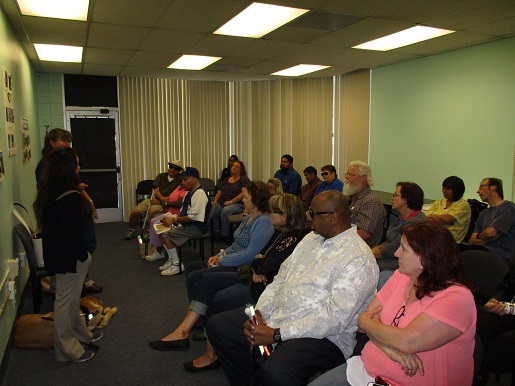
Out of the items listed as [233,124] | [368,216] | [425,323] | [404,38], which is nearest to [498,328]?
[425,323]

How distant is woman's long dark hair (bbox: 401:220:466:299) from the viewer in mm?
1628

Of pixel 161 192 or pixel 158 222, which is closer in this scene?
pixel 158 222

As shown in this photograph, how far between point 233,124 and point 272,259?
249 inches

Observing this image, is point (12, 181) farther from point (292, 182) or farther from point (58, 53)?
point (292, 182)

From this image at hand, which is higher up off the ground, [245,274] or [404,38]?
[404,38]

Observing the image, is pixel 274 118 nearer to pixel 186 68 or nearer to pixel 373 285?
pixel 186 68

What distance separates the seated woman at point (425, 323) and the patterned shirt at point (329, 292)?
A: 0.22m

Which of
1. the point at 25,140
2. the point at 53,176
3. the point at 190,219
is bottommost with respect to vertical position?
the point at 190,219

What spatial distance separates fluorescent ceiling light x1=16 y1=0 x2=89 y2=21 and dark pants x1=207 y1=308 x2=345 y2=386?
298 cm

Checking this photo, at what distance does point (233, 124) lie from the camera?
8.76m

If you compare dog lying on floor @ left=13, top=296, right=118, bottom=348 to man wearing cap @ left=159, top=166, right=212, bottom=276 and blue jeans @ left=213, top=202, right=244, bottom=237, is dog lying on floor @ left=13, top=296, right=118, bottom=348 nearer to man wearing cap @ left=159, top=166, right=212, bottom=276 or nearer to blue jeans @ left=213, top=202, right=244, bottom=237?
man wearing cap @ left=159, top=166, right=212, bottom=276

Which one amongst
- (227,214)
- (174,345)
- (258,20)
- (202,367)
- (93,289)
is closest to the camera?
(202,367)

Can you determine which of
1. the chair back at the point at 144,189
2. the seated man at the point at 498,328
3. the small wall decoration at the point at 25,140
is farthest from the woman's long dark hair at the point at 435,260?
the chair back at the point at 144,189

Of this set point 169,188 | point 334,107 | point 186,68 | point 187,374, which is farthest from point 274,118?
point 187,374
